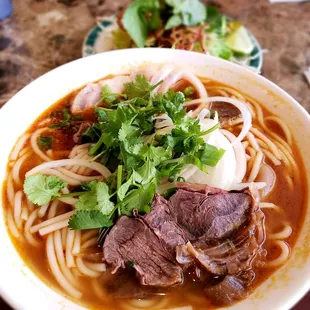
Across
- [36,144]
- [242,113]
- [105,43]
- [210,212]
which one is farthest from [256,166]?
[105,43]

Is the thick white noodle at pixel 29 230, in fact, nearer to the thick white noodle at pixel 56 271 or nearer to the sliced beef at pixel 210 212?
the thick white noodle at pixel 56 271

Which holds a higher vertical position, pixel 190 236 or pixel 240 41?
pixel 190 236

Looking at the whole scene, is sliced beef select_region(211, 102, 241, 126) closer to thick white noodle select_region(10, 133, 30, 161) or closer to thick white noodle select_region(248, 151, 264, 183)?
thick white noodle select_region(248, 151, 264, 183)

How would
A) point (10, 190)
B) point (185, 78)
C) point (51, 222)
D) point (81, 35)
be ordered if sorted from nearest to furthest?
point (51, 222) → point (10, 190) → point (185, 78) → point (81, 35)

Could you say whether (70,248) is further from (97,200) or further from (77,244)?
(97,200)

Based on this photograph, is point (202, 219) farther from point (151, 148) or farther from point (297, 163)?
point (297, 163)

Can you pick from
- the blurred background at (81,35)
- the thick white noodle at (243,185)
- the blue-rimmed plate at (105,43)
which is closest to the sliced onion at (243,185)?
the thick white noodle at (243,185)

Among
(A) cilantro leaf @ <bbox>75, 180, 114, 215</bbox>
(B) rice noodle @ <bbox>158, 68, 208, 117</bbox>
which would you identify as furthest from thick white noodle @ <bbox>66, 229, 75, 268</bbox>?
(B) rice noodle @ <bbox>158, 68, 208, 117</bbox>

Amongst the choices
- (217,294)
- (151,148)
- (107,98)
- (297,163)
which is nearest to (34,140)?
(107,98)
